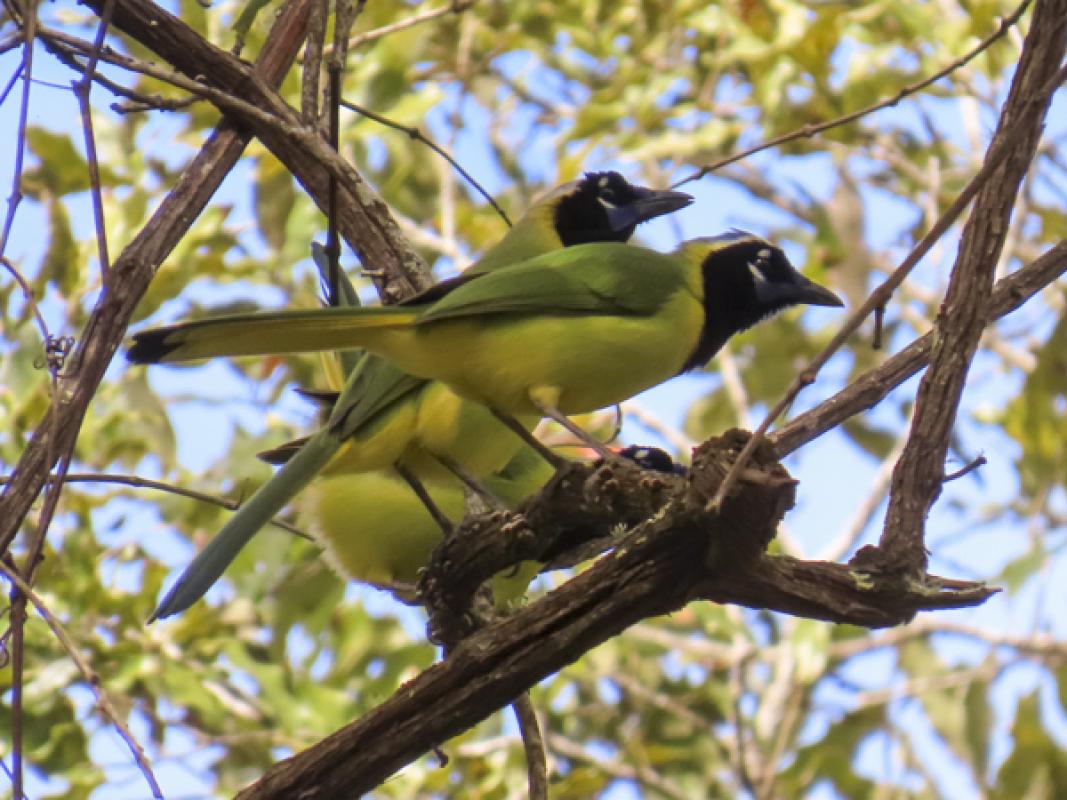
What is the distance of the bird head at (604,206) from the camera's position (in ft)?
16.3

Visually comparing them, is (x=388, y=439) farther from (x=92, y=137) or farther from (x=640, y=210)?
(x=640, y=210)

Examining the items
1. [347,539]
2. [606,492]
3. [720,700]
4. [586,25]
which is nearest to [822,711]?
[720,700]

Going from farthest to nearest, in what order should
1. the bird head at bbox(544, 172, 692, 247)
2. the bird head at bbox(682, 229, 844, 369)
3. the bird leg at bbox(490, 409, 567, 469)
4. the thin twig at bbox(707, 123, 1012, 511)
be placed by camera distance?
the bird head at bbox(544, 172, 692, 247) → the bird head at bbox(682, 229, 844, 369) → the bird leg at bbox(490, 409, 567, 469) → the thin twig at bbox(707, 123, 1012, 511)

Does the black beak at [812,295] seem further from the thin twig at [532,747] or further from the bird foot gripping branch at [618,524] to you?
the thin twig at [532,747]

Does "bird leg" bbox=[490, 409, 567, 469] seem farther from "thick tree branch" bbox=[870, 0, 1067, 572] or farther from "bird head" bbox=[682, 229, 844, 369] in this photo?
"bird head" bbox=[682, 229, 844, 369]

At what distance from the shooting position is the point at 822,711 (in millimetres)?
8133

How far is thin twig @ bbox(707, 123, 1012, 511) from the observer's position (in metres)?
2.14

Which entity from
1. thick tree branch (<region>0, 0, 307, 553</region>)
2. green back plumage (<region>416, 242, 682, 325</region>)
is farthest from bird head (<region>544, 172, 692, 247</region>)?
thick tree branch (<region>0, 0, 307, 553</region>)

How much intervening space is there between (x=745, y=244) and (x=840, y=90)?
3622 millimetres

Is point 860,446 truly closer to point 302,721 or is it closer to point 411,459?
point 302,721

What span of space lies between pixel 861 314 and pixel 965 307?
24.6 inches

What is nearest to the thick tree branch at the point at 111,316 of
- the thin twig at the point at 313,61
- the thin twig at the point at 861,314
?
the thin twig at the point at 313,61

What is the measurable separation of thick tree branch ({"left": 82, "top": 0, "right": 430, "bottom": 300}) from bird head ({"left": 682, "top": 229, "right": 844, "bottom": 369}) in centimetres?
79

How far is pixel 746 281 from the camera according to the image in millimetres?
4293
